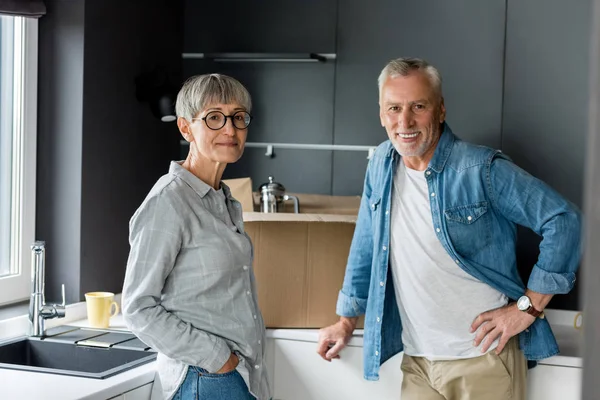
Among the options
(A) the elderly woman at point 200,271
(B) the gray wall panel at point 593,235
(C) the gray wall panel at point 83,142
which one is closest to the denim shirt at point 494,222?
(A) the elderly woman at point 200,271

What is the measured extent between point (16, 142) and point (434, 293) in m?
1.39

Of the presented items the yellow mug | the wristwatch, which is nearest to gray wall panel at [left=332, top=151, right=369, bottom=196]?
the yellow mug

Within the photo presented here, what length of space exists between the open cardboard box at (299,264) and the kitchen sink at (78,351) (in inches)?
15.3

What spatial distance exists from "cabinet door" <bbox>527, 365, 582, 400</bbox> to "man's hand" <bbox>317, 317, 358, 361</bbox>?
0.48 meters

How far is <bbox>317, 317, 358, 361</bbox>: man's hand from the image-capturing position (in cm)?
204

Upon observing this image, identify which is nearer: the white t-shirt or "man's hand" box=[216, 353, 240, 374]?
"man's hand" box=[216, 353, 240, 374]

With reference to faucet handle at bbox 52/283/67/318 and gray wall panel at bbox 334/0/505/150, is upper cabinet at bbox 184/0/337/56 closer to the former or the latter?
gray wall panel at bbox 334/0/505/150

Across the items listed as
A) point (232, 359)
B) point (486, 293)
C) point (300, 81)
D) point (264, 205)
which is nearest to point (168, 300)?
point (232, 359)

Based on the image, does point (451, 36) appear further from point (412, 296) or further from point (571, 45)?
point (412, 296)

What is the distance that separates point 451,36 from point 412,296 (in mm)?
1128

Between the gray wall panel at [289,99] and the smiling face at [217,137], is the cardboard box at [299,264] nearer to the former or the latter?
the smiling face at [217,137]

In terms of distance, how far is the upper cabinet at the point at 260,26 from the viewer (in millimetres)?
2748

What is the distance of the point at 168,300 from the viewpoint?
1.49 m

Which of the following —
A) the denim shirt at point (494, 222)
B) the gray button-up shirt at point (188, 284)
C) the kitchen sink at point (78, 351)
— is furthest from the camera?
the kitchen sink at point (78, 351)
